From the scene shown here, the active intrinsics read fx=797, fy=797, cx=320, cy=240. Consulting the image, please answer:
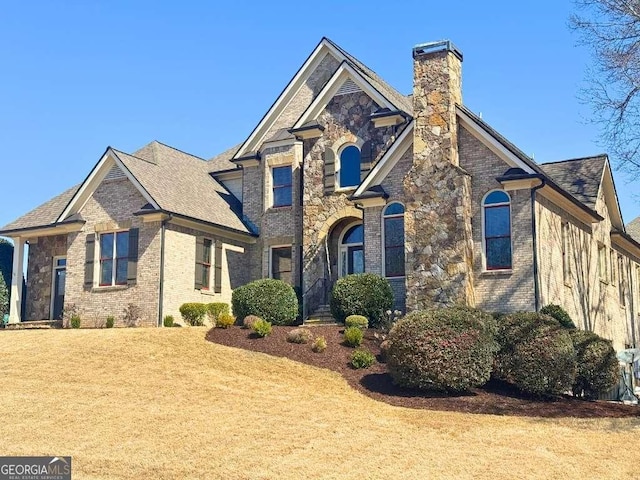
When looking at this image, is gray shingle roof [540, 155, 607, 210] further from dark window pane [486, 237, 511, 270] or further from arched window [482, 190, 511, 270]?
dark window pane [486, 237, 511, 270]

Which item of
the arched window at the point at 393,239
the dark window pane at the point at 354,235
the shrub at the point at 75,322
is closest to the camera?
the arched window at the point at 393,239

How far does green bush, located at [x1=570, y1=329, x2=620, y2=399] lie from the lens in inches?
749

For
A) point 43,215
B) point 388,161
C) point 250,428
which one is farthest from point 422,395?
point 43,215

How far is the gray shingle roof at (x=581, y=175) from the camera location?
2794 cm

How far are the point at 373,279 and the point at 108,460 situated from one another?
40.2ft

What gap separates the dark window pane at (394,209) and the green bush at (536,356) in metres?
7.28

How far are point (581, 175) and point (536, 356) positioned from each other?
515 inches

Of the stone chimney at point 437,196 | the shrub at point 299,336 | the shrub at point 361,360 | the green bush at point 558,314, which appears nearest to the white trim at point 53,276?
the shrub at point 299,336

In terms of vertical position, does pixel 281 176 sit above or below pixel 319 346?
above

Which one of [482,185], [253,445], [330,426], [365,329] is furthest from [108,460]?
[482,185]

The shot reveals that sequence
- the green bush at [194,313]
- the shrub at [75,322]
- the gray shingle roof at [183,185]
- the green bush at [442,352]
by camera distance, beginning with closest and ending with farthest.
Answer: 1. the green bush at [442,352]
2. the green bush at [194,313]
3. the shrub at [75,322]
4. the gray shingle roof at [183,185]

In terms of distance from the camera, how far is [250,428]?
48.2 feet

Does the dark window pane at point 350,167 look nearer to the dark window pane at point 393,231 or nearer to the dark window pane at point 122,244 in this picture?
the dark window pane at point 393,231

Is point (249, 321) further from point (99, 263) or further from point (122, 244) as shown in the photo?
point (99, 263)
